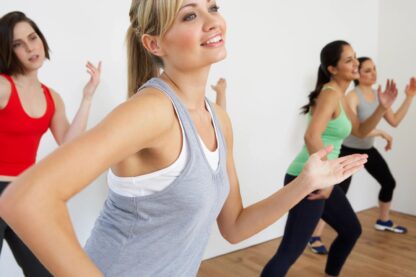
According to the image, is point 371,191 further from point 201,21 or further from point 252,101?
point 201,21

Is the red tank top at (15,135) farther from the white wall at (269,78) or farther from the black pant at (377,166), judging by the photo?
the black pant at (377,166)

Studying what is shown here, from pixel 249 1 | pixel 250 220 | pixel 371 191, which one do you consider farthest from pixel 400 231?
pixel 250 220

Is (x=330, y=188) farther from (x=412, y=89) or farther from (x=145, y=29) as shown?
(x=412, y=89)

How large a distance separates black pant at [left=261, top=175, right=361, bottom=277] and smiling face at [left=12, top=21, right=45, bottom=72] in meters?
1.44

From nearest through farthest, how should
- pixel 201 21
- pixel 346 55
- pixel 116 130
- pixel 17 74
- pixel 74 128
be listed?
pixel 116 130 → pixel 201 21 → pixel 17 74 → pixel 74 128 → pixel 346 55

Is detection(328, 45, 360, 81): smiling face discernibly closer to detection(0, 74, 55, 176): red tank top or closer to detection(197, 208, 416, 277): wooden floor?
detection(197, 208, 416, 277): wooden floor

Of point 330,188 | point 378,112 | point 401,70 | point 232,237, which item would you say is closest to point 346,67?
point 378,112

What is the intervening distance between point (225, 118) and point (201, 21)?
15.2 inches

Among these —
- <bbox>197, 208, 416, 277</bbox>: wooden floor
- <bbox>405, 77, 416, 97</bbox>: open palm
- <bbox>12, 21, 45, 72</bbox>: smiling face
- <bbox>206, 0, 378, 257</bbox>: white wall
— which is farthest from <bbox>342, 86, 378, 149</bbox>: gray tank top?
<bbox>12, 21, 45, 72</bbox>: smiling face

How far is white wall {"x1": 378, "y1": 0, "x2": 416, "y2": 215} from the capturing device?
3957 millimetres

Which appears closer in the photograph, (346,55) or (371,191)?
(346,55)

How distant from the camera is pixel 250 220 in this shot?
1238 mm

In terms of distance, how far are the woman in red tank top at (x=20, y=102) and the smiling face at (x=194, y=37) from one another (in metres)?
1.06

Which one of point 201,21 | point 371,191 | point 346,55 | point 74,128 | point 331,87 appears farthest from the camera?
A: point 371,191
